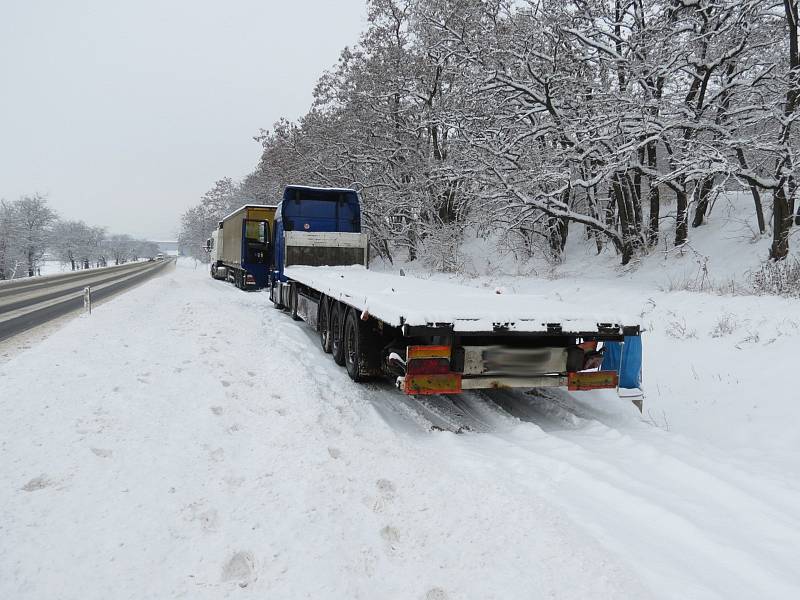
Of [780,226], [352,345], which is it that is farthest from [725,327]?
[780,226]

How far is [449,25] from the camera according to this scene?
15.5m

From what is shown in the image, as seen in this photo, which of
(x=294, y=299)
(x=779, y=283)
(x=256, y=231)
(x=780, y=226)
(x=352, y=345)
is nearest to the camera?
(x=352, y=345)

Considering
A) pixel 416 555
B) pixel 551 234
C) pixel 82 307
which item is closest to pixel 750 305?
pixel 416 555

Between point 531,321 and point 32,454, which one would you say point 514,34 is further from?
point 32,454

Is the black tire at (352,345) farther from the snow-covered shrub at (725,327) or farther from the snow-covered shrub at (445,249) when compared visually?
the snow-covered shrub at (445,249)

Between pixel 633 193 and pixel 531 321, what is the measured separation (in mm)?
12290

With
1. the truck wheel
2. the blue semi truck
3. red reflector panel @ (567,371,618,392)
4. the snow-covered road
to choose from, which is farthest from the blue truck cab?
red reflector panel @ (567,371,618,392)

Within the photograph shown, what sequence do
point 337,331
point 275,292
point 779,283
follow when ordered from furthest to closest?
1. point 275,292
2. point 779,283
3. point 337,331

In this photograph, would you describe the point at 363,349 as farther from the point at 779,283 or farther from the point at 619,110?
the point at 619,110

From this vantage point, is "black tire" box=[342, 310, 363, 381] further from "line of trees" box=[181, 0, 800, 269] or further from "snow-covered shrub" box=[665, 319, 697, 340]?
"line of trees" box=[181, 0, 800, 269]

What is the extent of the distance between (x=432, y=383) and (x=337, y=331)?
2.95 m

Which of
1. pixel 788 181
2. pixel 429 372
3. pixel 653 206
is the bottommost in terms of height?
pixel 429 372

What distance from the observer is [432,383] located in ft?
15.5

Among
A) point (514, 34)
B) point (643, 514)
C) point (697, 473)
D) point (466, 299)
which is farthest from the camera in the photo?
point (514, 34)
